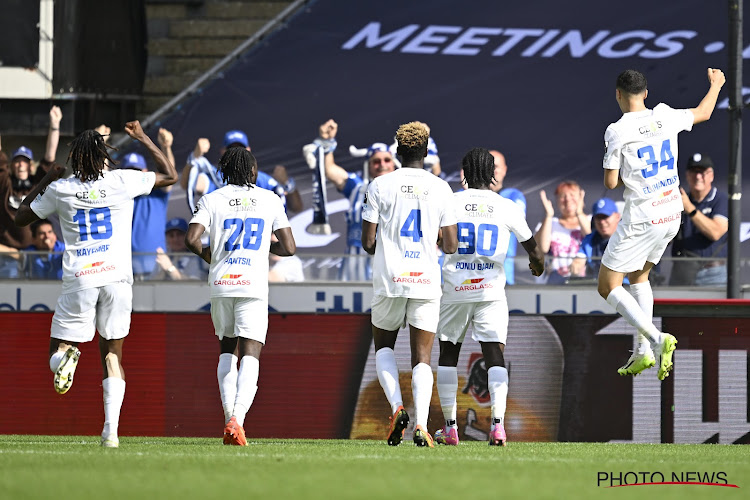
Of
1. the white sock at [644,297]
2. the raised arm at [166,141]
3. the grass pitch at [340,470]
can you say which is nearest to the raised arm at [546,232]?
the raised arm at [166,141]

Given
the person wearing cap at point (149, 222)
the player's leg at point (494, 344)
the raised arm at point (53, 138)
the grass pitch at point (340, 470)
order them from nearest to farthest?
the grass pitch at point (340, 470) → the player's leg at point (494, 344) → the person wearing cap at point (149, 222) → the raised arm at point (53, 138)

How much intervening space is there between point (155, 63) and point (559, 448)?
35.9ft

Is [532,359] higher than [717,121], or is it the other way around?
[717,121]

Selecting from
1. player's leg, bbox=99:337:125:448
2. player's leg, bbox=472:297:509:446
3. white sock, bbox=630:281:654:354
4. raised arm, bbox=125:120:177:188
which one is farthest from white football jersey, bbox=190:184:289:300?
white sock, bbox=630:281:654:354

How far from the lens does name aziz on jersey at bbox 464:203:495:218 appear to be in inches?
359

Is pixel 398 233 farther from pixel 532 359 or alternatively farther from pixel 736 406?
pixel 736 406

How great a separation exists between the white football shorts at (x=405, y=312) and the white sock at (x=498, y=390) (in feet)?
2.05

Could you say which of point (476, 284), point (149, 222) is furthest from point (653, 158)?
point (149, 222)

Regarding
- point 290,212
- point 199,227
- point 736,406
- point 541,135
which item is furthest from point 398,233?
point 541,135

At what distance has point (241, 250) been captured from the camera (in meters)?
8.82

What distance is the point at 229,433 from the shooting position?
8617mm

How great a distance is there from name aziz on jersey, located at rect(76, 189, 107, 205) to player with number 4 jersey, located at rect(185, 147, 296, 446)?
2.03 feet

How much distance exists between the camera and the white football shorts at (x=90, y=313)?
8445mm

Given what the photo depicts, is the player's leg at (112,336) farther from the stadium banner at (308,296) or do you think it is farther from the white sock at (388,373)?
the stadium banner at (308,296)
